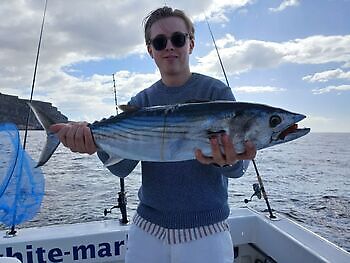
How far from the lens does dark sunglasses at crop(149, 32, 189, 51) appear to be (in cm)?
258

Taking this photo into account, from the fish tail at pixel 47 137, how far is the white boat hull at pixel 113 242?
208 cm

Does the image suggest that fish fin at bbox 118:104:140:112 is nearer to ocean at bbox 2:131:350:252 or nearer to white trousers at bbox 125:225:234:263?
white trousers at bbox 125:225:234:263

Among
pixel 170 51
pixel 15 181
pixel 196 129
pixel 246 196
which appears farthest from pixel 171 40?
pixel 246 196

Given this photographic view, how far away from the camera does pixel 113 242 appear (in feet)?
14.3

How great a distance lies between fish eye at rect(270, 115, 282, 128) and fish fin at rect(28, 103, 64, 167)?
1.52 metres

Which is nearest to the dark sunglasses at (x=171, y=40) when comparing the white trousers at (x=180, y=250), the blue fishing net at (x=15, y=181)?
the white trousers at (x=180, y=250)

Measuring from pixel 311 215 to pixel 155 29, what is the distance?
39.7 feet

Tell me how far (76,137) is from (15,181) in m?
2.03

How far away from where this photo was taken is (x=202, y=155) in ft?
7.11

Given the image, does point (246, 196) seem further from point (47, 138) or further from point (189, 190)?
point (47, 138)

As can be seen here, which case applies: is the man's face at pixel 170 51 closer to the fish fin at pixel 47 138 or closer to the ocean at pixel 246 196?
the fish fin at pixel 47 138

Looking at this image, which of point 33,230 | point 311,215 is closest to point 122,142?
point 33,230

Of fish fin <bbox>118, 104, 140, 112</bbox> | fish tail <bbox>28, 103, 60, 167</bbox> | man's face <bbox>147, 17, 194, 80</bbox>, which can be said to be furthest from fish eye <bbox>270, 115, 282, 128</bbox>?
fish tail <bbox>28, 103, 60, 167</bbox>

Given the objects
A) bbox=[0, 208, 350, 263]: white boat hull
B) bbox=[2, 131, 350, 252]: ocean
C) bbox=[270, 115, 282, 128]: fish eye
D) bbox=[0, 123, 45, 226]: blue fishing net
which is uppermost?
bbox=[270, 115, 282, 128]: fish eye
